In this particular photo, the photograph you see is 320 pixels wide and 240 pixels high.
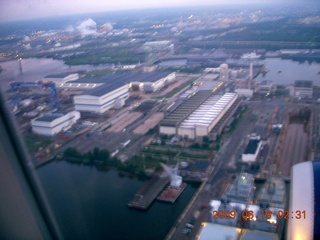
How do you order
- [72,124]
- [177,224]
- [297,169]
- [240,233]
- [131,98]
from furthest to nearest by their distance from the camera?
[131,98], [72,124], [177,224], [297,169], [240,233]

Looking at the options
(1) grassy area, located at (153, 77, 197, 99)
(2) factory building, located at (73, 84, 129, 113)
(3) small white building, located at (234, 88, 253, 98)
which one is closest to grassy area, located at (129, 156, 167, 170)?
(2) factory building, located at (73, 84, 129, 113)

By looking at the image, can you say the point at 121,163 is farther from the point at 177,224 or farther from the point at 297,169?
the point at 297,169

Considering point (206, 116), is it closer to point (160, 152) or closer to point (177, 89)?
point (160, 152)

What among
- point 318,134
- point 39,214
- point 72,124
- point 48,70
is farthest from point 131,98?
point 39,214

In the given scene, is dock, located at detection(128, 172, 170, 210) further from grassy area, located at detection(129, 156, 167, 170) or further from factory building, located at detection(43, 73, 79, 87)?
factory building, located at detection(43, 73, 79, 87)

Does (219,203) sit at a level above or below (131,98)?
above

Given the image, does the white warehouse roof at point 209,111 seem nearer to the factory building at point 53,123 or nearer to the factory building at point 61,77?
the factory building at point 53,123
